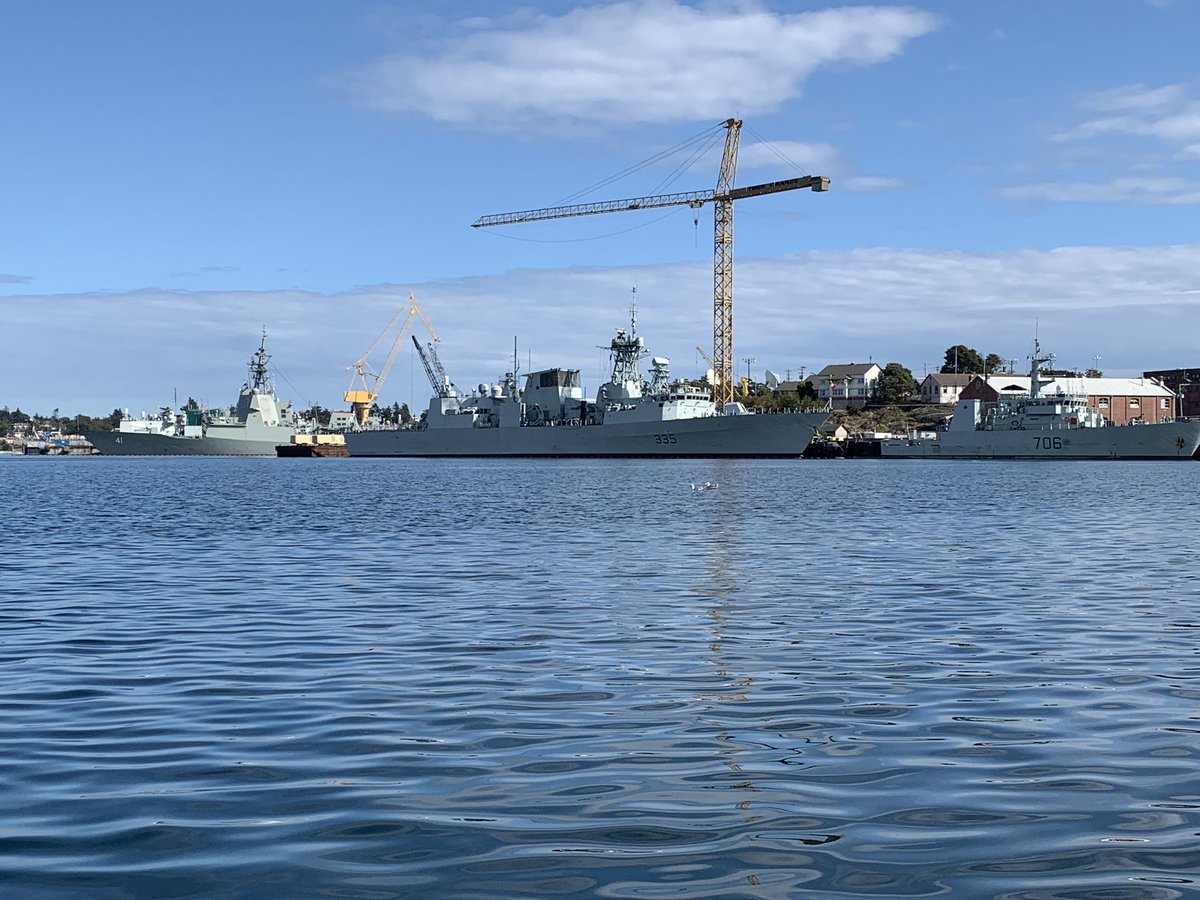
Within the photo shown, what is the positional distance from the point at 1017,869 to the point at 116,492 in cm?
6925

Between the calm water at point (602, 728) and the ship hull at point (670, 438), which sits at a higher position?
the ship hull at point (670, 438)

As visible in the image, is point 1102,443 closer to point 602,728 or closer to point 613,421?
point 613,421

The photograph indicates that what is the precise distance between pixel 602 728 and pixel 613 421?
135 meters

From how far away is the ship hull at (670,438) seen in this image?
14075 centimetres

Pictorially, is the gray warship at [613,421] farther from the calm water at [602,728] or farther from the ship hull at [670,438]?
the calm water at [602,728]

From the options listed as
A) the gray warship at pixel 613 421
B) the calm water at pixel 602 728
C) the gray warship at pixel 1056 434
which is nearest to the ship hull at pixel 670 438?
the gray warship at pixel 613 421

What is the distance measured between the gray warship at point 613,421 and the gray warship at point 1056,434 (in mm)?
20418

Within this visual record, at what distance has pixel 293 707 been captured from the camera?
1212 centimetres

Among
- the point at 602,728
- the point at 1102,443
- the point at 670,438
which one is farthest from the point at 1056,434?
the point at 602,728

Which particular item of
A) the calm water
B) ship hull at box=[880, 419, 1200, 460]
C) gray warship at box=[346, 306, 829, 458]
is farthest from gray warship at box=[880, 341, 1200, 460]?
the calm water

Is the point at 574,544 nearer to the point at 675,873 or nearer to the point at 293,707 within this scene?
the point at 293,707

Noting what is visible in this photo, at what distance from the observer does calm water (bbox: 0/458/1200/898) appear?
7.38 meters

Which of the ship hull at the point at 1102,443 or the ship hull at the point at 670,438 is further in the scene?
the ship hull at the point at 670,438

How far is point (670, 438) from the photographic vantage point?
466 ft
